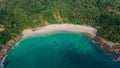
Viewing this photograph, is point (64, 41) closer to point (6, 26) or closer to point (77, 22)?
point (77, 22)

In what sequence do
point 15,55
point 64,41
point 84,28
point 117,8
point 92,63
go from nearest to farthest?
point 92,63
point 15,55
point 64,41
point 84,28
point 117,8

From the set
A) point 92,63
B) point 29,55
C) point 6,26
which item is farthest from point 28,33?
point 92,63

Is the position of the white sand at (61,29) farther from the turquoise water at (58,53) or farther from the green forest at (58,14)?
the turquoise water at (58,53)

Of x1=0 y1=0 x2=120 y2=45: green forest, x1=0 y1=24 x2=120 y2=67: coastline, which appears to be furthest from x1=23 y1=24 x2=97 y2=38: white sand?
x1=0 y1=0 x2=120 y2=45: green forest

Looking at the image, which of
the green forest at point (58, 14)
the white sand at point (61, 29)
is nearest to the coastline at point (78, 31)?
the white sand at point (61, 29)

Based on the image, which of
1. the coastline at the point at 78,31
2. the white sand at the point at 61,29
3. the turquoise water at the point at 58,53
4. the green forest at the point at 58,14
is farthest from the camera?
the white sand at the point at 61,29

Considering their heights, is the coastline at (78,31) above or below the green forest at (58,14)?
below

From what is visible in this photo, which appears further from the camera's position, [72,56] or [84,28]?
[84,28]

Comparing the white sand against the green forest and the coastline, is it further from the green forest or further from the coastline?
the green forest
